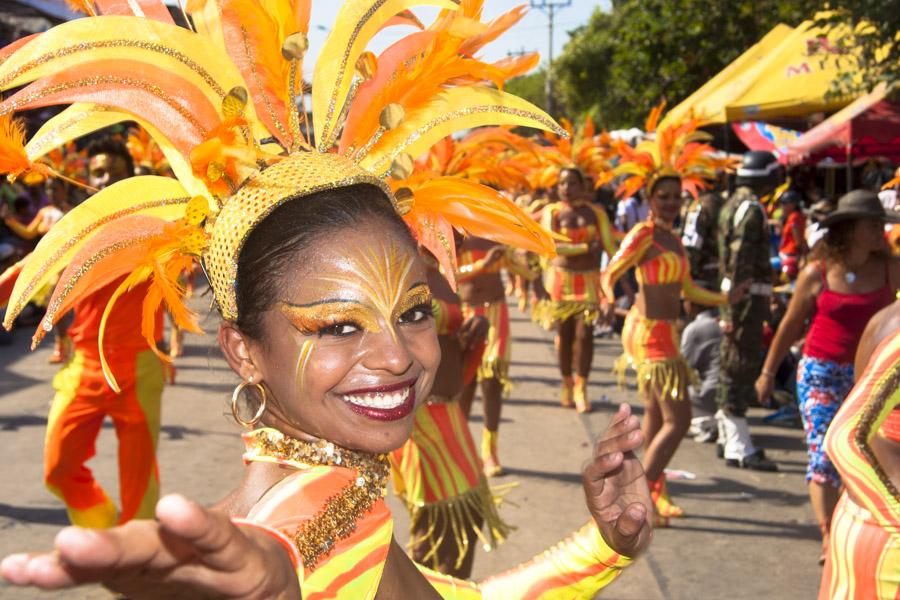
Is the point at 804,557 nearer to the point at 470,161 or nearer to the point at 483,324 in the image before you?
the point at 483,324

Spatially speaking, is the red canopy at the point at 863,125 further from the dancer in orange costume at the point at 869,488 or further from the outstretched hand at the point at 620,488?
the outstretched hand at the point at 620,488

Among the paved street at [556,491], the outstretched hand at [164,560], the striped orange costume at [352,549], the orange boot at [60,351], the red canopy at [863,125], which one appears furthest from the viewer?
the red canopy at [863,125]

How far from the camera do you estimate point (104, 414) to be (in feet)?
15.6

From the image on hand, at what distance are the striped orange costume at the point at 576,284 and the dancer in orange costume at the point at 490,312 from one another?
4.30 ft

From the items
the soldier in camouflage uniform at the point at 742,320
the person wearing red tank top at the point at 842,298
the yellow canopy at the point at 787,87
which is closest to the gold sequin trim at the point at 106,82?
the person wearing red tank top at the point at 842,298

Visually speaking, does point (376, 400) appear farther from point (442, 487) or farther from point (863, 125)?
point (863, 125)

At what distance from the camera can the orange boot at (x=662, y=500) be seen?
5996 mm

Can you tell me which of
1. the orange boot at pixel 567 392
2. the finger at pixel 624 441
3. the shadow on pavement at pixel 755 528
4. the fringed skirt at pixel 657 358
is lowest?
the orange boot at pixel 567 392

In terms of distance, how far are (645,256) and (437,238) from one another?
Answer: 445 centimetres

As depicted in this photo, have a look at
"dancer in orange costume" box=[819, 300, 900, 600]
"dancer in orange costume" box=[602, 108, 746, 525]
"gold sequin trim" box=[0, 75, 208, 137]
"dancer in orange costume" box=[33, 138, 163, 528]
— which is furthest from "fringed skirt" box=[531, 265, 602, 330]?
"gold sequin trim" box=[0, 75, 208, 137]

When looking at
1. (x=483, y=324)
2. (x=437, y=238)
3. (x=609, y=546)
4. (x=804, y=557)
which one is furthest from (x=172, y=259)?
(x=804, y=557)

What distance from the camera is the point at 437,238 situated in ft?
7.36

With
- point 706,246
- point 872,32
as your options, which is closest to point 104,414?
point 706,246

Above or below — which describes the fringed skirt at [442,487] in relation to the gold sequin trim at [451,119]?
below
